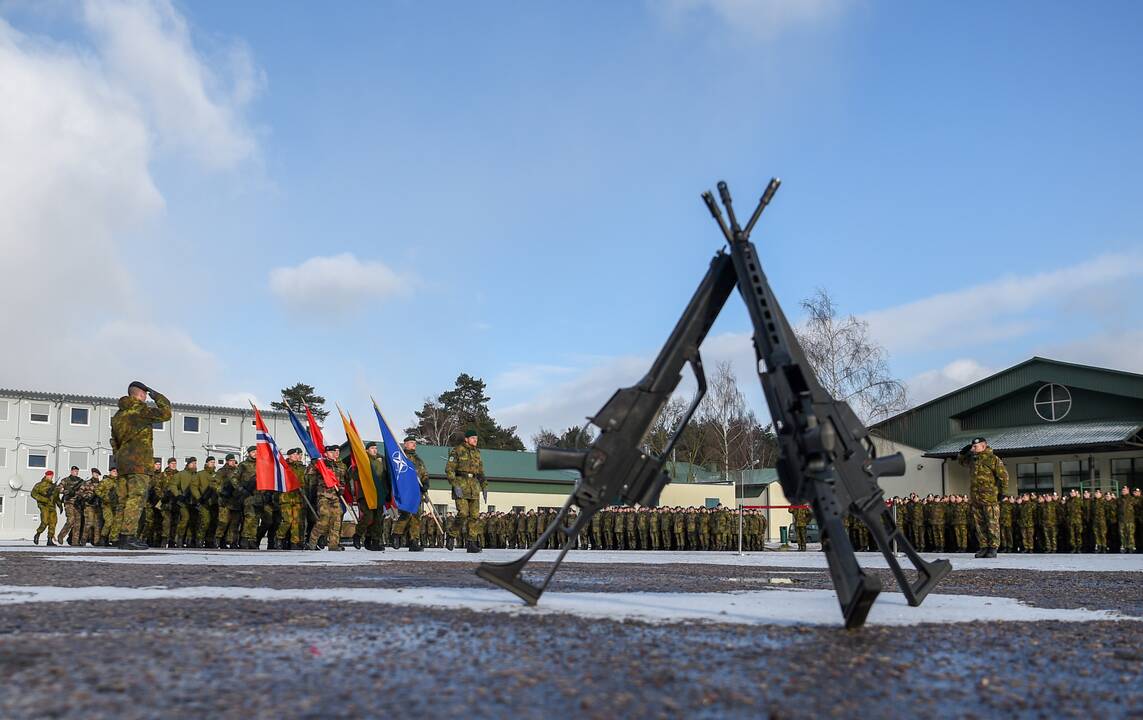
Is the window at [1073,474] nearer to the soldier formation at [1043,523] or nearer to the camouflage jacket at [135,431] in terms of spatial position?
the soldier formation at [1043,523]

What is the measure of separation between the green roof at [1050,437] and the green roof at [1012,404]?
282 mm

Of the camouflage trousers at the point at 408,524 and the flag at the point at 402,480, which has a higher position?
the flag at the point at 402,480

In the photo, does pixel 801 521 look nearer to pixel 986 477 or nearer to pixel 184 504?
pixel 986 477

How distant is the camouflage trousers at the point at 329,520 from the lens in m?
17.2

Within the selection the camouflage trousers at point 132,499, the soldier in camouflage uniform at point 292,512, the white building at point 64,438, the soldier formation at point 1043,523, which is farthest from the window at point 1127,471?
the white building at point 64,438

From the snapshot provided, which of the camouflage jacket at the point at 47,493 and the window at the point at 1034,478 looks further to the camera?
the window at the point at 1034,478

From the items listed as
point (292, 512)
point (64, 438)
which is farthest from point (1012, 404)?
point (64, 438)

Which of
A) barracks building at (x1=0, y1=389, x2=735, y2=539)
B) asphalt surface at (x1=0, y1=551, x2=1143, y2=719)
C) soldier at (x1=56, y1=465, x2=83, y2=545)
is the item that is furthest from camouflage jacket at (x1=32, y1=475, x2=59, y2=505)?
barracks building at (x1=0, y1=389, x2=735, y2=539)

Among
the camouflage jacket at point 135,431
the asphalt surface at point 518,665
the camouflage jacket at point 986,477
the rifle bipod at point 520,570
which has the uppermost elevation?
the camouflage jacket at point 135,431

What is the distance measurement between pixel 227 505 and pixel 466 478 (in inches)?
→ 220

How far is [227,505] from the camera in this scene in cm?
1989

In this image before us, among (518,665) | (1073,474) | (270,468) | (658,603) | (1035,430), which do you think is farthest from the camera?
(1035,430)

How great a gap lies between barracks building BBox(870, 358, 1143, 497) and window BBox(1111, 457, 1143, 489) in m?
0.04

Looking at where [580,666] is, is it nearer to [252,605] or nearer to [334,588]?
[252,605]
